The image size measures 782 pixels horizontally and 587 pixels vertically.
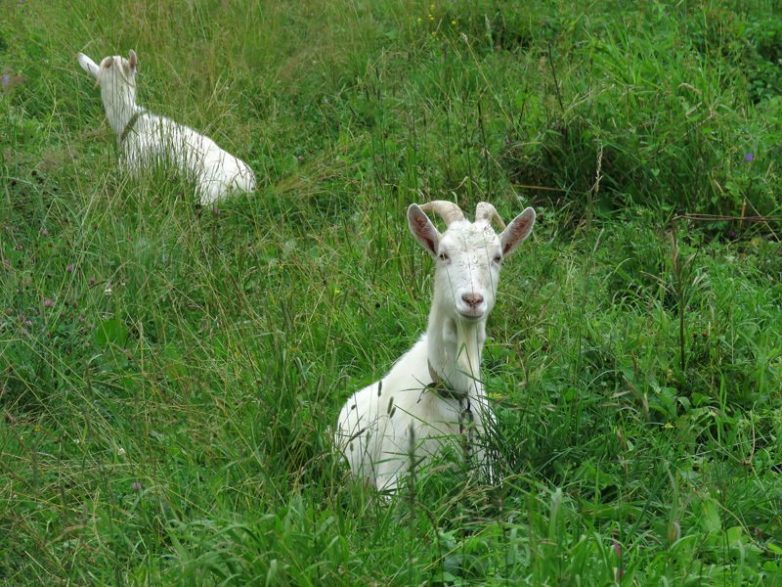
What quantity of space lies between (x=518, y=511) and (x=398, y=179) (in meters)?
3.01

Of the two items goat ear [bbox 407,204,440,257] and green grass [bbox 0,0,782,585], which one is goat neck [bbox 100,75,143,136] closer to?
green grass [bbox 0,0,782,585]

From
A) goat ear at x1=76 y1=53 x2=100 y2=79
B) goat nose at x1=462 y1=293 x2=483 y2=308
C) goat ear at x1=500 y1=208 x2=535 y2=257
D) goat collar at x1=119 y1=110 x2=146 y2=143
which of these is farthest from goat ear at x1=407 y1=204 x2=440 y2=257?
goat ear at x1=76 y1=53 x2=100 y2=79

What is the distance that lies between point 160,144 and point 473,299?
286 centimetres

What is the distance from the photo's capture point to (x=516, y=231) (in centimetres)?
474

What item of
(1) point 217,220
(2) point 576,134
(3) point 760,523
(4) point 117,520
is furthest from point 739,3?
(4) point 117,520

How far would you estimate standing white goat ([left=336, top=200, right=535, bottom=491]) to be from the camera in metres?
4.36

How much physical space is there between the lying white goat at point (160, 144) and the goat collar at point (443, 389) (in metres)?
2.24

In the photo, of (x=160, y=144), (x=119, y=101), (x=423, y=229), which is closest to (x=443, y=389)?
(x=423, y=229)

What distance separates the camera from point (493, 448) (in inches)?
168

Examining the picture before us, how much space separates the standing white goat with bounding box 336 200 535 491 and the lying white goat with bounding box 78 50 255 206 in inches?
81.7

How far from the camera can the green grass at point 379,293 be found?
382 centimetres

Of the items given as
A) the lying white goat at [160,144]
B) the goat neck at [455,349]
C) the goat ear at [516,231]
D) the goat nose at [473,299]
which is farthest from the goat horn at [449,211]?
the lying white goat at [160,144]

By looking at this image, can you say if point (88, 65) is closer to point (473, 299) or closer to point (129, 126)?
point (129, 126)

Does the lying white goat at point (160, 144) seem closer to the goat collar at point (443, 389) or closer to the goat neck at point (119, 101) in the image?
the goat neck at point (119, 101)
